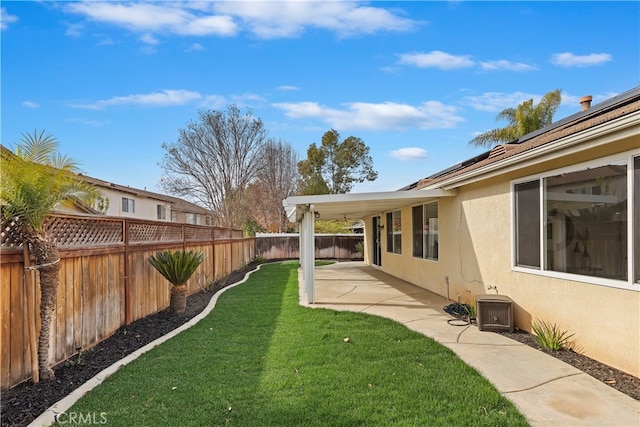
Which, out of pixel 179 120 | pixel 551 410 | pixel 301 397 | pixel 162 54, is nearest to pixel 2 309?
pixel 301 397

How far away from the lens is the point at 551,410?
3482 mm

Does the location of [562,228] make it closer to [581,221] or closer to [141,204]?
[581,221]

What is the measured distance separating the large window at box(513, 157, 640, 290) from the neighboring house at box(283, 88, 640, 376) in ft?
0.04

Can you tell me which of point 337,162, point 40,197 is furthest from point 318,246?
point 40,197

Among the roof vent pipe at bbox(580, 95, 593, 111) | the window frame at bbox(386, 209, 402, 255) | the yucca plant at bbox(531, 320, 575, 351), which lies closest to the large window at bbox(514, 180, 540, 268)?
the yucca plant at bbox(531, 320, 575, 351)

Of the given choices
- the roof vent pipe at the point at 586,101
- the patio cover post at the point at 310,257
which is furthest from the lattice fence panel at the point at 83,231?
the roof vent pipe at the point at 586,101

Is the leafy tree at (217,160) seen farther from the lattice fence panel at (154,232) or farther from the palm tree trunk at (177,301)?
the palm tree trunk at (177,301)

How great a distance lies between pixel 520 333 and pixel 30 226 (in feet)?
22.1

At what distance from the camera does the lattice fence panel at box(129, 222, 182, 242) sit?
7.26 meters

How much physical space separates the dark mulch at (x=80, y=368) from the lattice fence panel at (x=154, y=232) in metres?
1.53

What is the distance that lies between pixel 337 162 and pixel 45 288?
34.2 meters

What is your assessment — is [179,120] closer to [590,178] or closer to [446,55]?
[446,55]

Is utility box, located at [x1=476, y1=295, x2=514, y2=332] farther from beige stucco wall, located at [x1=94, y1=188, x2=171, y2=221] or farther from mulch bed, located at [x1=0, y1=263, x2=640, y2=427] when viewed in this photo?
beige stucco wall, located at [x1=94, y1=188, x2=171, y2=221]

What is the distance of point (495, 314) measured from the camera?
631cm
